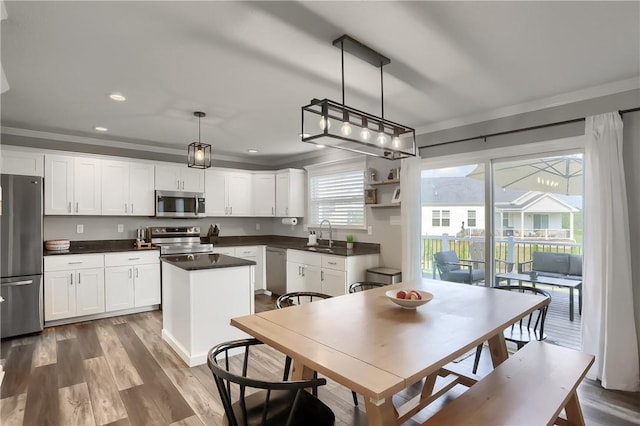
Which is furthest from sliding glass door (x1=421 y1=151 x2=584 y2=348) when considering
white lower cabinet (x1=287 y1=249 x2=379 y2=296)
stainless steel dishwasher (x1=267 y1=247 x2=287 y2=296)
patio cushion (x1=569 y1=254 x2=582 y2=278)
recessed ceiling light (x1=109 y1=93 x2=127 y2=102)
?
recessed ceiling light (x1=109 y1=93 x2=127 y2=102)

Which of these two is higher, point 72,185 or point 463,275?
Answer: point 72,185

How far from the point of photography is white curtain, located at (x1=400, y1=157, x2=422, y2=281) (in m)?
4.16

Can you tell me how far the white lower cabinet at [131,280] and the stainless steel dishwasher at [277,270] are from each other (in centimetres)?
175

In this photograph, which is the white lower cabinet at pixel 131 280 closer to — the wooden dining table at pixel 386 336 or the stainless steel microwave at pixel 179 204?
the stainless steel microwave at pixel 179 204

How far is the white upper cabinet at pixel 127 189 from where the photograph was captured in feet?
Result: 15.8

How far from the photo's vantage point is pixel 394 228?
15.0 ft

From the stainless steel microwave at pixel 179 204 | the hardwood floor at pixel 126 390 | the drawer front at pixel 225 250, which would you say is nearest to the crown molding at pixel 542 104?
the hardwood floor at pixel 126 390

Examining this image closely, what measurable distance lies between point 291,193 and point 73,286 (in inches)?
132

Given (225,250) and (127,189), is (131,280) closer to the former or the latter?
(127,189)

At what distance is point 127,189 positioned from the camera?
16.3ft

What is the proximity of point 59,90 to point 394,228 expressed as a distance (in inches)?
152

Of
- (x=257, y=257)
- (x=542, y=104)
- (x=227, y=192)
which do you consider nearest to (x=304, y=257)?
(x=257, y=257)

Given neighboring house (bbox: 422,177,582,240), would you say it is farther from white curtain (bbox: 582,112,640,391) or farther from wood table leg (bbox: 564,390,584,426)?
wood table leg (bbox: 564,390,584,426)

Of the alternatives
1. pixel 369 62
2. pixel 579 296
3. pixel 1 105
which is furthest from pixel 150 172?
pixel 579 296
